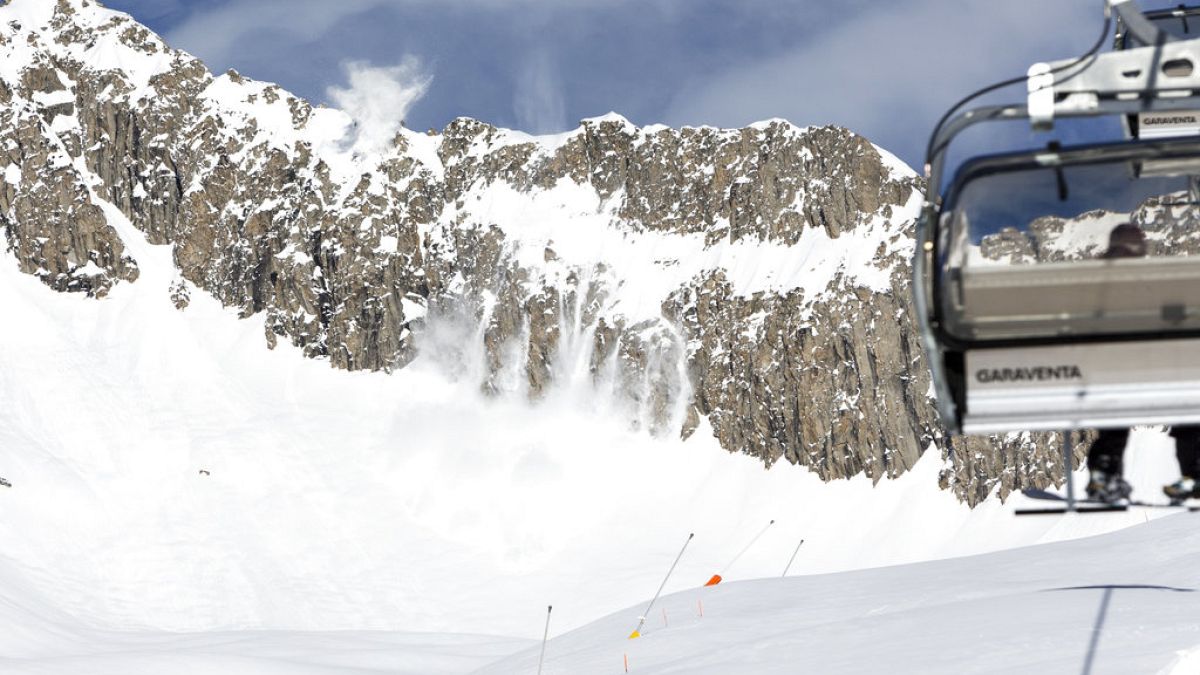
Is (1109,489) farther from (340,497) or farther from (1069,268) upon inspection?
(340,497)

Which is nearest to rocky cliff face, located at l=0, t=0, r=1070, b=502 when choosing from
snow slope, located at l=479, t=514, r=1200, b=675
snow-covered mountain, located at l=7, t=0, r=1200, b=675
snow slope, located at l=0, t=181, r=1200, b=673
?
snow-covered mountain, located at l=7, t=0, r=1200, b=675

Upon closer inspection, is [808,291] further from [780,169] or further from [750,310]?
[780,169]

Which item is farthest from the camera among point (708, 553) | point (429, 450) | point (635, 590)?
point (429, 450)

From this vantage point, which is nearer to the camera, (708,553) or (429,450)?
(708,553)

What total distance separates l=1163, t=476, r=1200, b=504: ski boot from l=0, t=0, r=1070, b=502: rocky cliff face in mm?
149780

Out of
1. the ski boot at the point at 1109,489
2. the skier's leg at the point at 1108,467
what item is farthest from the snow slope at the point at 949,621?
the ski boot at the point at 1109,489

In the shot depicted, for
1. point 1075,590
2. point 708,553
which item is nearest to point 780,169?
point 708,553

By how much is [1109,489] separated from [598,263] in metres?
182

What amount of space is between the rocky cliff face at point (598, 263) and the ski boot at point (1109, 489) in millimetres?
149347

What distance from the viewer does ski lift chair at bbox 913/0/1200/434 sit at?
7750 millimetres

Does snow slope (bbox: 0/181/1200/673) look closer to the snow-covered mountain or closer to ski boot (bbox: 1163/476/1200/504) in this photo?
the snow-covered mountain

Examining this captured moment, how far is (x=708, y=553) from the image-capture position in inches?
5935

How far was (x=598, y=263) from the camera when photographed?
190 metres

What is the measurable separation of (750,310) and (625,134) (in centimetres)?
3661
